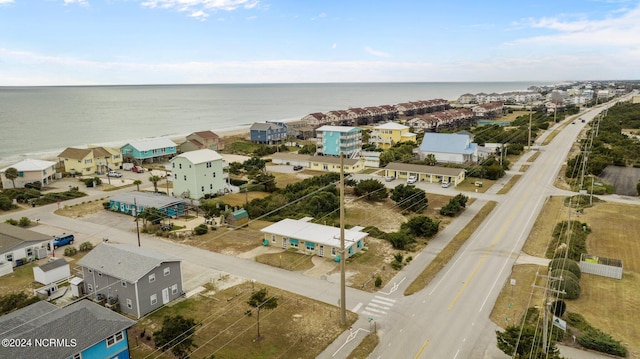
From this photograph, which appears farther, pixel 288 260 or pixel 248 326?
pixel 288 260

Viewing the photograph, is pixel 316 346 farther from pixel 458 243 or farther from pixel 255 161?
pixel 255 161

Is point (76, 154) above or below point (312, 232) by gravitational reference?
above

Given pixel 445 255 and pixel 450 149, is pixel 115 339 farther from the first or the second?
pixel 450 149

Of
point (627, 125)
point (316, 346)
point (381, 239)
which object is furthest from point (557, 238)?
point (627, 125)

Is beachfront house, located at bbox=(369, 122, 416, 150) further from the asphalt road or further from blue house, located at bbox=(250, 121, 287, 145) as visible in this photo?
the asphalt road

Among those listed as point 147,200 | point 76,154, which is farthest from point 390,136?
point 76,154

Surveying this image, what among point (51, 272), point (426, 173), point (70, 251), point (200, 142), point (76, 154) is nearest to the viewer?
point (51, 272)
